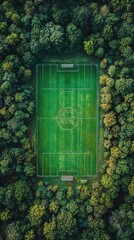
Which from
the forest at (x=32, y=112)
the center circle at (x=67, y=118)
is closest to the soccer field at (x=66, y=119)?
the center circle at (x=67, y=118)

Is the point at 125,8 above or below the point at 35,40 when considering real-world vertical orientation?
above

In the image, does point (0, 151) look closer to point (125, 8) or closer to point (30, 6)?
point (30, 6)

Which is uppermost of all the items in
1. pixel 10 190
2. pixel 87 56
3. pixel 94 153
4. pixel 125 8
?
pixel 125 8

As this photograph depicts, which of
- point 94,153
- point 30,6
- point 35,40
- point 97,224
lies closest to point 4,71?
point 35,40

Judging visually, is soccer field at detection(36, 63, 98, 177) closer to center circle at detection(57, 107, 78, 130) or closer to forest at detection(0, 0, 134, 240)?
center circle at detection(57, 107, 78, 130)

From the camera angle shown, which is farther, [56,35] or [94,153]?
[94,153]

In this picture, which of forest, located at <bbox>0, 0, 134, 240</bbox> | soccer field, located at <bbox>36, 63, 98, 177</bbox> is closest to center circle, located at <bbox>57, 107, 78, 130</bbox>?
soccer field, located at <bbox>36, 63, 98, 177</bbox>

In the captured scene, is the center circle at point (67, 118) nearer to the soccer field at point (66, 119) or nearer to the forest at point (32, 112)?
the soccer field at point (66, 119)
